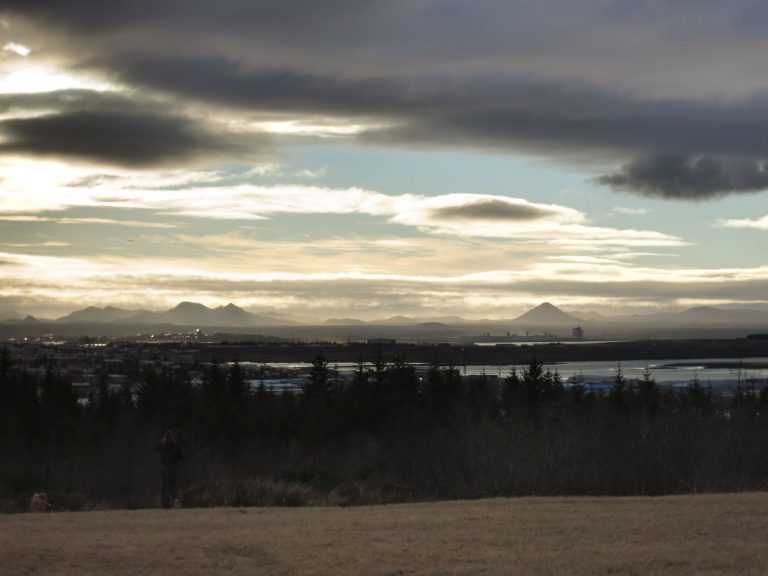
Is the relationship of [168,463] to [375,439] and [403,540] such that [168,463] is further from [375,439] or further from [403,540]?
[375,439]

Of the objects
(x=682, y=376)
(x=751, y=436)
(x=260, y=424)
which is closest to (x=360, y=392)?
(x=260, y=424)

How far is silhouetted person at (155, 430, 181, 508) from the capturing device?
27.8 metres

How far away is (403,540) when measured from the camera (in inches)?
804

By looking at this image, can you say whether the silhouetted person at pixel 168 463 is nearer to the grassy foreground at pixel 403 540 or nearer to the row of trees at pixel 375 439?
the row of trees at pixel 375 439

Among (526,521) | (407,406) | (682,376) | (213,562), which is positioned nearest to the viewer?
(213,562)

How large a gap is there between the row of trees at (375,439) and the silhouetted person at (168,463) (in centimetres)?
246

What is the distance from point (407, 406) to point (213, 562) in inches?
2585

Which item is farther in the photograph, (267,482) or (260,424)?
(260,424)

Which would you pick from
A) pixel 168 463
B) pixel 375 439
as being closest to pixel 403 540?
pixel 168 463

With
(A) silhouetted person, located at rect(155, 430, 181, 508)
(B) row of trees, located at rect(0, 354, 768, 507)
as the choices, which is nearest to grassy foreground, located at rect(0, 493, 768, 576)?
(A) silhouetted person, located at rect(155, 430, 181, 508)

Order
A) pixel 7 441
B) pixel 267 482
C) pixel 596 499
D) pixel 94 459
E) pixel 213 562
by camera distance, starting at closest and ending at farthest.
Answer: pixel 213 562 < pixel 596 499 < pixel 267 482 < pixel 94 459 < pixel 7 441

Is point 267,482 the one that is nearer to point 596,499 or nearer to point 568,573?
point 596,499

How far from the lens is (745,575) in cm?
1691

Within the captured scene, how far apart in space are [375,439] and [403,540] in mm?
58800
